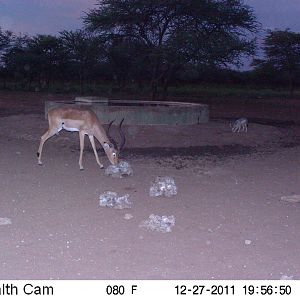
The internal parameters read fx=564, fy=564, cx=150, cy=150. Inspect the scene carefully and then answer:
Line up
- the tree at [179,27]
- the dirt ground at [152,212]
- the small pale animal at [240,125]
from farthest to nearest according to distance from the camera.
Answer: the tree at [179,27] → the small pale animal at [240,125] → the dirt ground at [152,212]

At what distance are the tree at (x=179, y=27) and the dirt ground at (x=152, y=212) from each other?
10754mm

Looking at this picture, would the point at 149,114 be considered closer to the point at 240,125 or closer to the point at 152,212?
the point at 240,125

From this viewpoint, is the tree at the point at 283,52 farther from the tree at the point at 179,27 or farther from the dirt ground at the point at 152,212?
the dirt ground at the point at 152,212

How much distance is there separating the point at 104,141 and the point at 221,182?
233 centimetres

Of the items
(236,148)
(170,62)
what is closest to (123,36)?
(170,62)

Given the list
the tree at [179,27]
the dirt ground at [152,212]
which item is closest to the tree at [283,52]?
the tree at [179,27]

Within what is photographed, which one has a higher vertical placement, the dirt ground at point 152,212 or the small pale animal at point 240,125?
the small pale animal at point 240,125

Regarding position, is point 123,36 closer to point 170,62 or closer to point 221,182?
point 170,62

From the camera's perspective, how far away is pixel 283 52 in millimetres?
41656

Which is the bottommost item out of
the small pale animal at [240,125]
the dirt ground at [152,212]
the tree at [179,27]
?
the dirt ground at [152,212]

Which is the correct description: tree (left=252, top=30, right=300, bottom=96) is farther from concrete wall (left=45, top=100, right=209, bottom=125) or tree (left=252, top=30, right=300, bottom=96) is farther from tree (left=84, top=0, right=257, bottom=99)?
concrete wall (left=45, top=100, right=209, bottom=125)

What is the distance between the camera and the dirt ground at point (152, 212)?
16.3ft

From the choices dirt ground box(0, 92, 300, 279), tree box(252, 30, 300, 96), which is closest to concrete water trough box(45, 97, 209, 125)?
dirt ground box(0, 92, 300, 279)

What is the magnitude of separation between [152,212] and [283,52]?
122 ft
